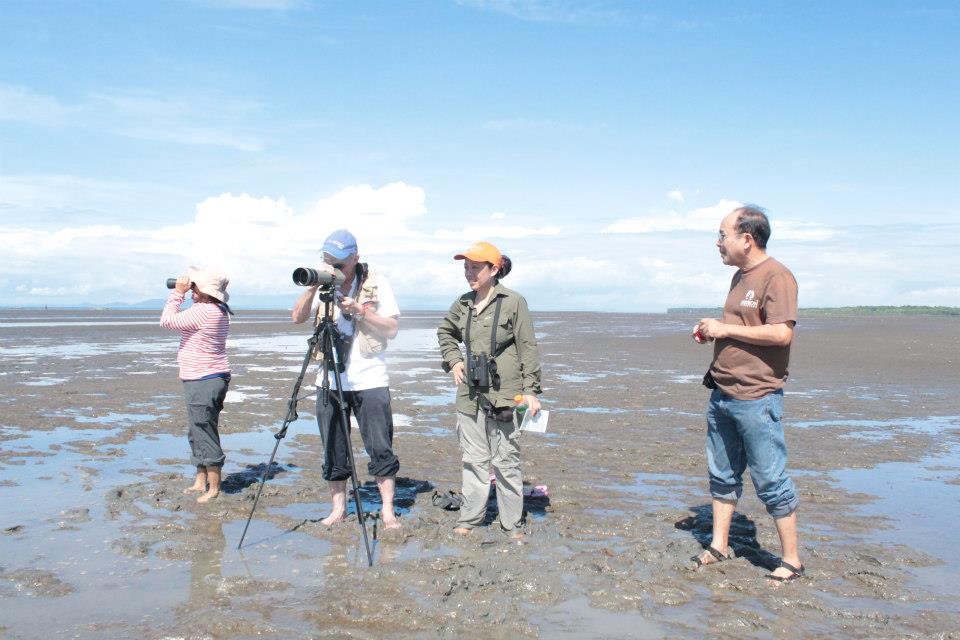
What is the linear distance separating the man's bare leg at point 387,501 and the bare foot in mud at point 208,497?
1677 mm

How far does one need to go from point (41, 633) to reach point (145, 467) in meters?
4.14

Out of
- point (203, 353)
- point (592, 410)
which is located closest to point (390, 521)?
point (203, 353)

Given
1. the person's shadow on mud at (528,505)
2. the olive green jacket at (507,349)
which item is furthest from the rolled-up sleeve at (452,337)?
the person's shadow on mud at (528,505)

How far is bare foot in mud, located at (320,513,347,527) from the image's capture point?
6026mm

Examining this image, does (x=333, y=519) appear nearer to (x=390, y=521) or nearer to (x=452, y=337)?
(x=390, y=521)

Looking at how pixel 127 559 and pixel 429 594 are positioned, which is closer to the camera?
pixel 429 594

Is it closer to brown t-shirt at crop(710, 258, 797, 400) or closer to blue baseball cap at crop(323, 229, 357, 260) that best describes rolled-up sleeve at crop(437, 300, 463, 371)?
blue baseball cap at crop(323, 229, 357, 260)

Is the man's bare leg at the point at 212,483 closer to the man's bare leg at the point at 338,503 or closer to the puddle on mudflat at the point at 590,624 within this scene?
the man's bare leg at the point at 338,503

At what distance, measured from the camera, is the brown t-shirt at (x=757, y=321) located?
15.1ft

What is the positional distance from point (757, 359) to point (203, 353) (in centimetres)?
447

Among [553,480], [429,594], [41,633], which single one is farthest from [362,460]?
[41,633]

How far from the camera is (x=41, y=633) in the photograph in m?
4.10

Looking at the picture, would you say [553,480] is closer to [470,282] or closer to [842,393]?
[470,282]

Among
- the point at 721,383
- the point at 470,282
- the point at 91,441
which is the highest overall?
the point at 470,282
